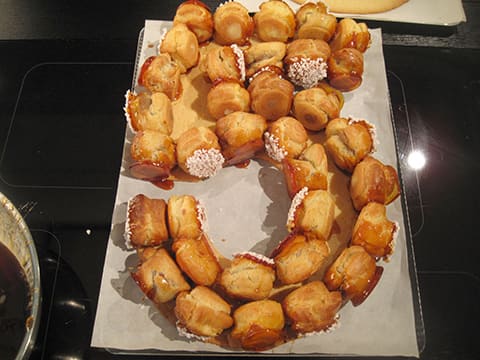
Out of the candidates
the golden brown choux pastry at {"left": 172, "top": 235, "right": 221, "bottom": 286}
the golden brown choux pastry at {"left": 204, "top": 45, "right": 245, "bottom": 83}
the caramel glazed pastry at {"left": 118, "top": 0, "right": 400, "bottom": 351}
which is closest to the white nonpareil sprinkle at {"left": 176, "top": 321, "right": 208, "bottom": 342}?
the caramel glazed pastry at {"left": 118, "top": 0, "right": 400, "bottom": 351}

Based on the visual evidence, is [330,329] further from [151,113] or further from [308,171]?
[151,113]

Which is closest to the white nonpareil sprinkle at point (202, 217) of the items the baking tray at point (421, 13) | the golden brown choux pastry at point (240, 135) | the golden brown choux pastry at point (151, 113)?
the golden brown choux pastry at point (240, 135)

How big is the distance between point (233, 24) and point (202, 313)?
1.05 meters

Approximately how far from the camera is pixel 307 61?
1.72 metres

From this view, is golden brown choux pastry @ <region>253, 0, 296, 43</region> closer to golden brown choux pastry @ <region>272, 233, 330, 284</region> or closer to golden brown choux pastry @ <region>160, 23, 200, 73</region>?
golden brown choux pastry @ <region>160, 23, 200, 73</region>

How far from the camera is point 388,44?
2.09 metres

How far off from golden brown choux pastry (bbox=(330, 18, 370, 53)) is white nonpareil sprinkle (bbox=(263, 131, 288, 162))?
481 millimetres

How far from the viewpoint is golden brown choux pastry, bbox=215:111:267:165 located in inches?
63.7

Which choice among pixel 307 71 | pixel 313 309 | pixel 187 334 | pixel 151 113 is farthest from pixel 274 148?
pixel 187 334

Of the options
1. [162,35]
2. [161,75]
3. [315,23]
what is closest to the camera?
[161,75]

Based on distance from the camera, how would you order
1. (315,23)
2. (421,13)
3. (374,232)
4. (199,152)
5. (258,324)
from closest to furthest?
(258,324)
(374,232)
(199,152)
(315,23)
(421,13)

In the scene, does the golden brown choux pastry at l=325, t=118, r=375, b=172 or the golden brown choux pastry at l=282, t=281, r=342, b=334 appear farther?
the golden brown choux pastry at l=325, t=118, r=375, b=172

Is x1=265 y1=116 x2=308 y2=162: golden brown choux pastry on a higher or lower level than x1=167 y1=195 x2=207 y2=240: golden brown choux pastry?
higher

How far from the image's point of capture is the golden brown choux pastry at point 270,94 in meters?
1.66
